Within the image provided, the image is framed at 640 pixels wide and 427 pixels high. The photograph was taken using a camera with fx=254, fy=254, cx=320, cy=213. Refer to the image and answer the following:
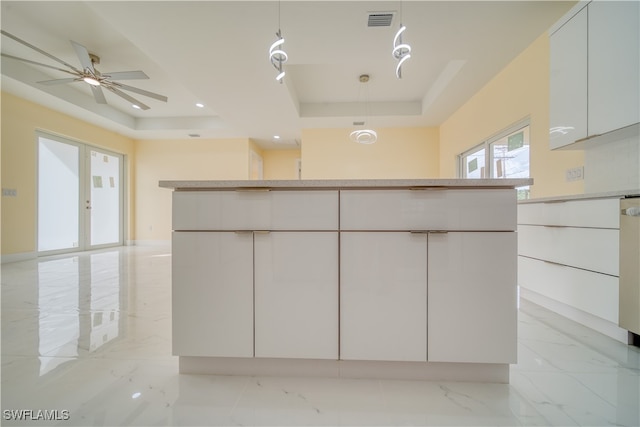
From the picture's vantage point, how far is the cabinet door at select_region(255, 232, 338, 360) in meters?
1.24

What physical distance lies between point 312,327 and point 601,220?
2.00 m

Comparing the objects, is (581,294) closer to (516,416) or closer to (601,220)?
(601,220)

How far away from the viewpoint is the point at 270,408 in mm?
1097

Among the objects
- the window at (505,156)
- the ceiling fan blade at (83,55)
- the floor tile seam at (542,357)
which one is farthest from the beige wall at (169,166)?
the floor tile seam at (542,357)

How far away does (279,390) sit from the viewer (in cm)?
121

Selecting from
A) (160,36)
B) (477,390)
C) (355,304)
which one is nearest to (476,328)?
(477,390)

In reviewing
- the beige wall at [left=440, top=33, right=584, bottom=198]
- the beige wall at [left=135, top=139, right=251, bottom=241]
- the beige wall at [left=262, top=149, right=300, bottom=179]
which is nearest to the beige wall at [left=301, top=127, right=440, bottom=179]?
the beige wall at [left=440, top=33, right=584, bottom=198]

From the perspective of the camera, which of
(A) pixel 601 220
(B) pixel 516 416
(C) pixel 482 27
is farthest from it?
(C) pixel 482 27

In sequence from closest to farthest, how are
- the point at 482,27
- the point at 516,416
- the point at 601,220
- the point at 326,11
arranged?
the point at 516,416 → the point at 601,220 → the point at 326,11 → the point at 482,27

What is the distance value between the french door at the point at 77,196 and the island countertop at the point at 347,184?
5.80 meters

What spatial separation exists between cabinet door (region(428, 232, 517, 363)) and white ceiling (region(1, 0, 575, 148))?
7.94 ft

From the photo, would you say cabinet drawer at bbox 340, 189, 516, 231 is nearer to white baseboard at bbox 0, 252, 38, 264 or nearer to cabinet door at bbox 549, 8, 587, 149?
cabinet door at bbox 549, 8, 587, 149

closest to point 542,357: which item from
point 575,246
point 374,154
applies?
point 575,246

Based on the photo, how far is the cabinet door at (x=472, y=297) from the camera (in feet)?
A: 3.89
